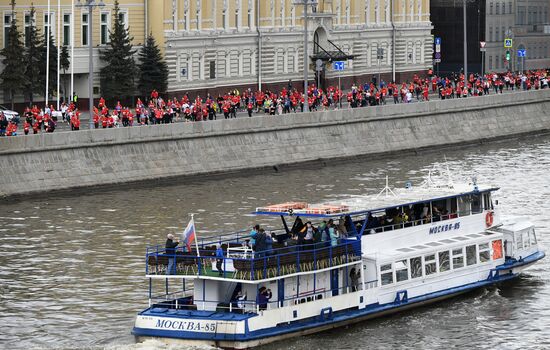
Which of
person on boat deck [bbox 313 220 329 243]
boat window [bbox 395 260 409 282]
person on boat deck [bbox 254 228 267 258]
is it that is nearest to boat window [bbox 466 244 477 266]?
boat window [bbox 395 260 409 282]

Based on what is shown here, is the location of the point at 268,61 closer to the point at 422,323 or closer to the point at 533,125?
the point at 533,125

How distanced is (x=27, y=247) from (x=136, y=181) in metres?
17.1

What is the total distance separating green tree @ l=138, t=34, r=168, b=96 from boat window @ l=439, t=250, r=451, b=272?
5042 cm

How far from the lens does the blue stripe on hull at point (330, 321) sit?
4072 centimetres

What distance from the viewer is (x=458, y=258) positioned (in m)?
47.8

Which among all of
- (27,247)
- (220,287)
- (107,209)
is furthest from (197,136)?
(220,287)

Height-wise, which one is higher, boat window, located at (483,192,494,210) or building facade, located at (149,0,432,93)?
building facade, located at (149,0,432,93)

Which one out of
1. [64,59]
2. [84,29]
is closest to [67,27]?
[84,29]

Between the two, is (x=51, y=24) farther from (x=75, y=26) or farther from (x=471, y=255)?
(x=471, y=255)

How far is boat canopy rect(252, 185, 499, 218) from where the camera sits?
44.8 meters

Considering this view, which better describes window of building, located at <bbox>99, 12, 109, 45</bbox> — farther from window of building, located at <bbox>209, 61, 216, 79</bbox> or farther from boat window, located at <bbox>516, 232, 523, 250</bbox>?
boat window, located at <bbox>516, 232, 523, 250</bbox>

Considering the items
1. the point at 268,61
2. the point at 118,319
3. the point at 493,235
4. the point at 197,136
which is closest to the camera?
the point at 118,319

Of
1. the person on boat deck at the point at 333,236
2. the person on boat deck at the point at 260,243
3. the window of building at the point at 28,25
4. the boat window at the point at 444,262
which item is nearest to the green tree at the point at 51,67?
the window of building at the point at 28,25

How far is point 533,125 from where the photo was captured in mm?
101250
